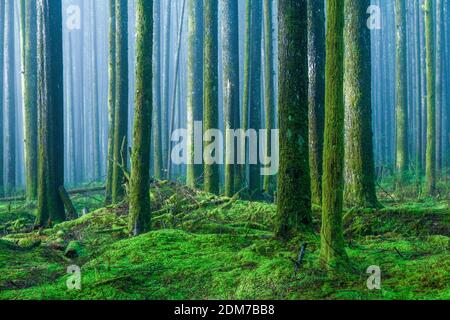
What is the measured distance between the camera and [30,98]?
56.2 feet

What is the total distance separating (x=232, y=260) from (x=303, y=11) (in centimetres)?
351

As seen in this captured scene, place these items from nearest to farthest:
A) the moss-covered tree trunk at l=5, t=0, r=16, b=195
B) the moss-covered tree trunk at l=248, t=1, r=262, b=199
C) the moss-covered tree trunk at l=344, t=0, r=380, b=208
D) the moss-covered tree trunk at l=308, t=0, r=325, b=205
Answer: the moss-covered tree trunk at l=308, t=0, r=325, b=205 < the moss-covered tree trunk at l=344, t=0, r=380, b=208 < the moss-covered tree trunk at l=248, t=1, r=262, b=199 < the moss-covered tree trunk at l=5, t=0, r=16, b=195

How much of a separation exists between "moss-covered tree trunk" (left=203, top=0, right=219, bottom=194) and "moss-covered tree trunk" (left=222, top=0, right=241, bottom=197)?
0.40 meters

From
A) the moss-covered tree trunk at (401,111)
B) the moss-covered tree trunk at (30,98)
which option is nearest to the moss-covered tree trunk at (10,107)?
the moss-covered tree trunk at (30,98)

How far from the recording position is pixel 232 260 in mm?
6777

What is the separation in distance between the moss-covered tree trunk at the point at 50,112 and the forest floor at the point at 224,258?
0.98 metres

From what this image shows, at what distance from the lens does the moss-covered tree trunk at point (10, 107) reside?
19.5 meters

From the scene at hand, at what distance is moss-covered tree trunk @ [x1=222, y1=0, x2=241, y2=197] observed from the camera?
13.0 metres

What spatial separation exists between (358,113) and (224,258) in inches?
178

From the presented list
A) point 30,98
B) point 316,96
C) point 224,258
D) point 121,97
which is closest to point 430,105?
point 316,96

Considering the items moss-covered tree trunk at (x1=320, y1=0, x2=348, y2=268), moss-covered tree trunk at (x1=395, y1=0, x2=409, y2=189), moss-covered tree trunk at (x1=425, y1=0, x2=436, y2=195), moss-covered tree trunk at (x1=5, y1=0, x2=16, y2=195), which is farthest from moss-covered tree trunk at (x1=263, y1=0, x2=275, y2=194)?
moss-covered tree trunk at (x1=5, y1=0, x2=16, y2=195)

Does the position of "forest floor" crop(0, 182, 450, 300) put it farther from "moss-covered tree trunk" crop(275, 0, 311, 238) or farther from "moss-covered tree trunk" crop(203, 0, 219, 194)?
"moss-covered tree trunk" crop(203, 0, 219, 194)
